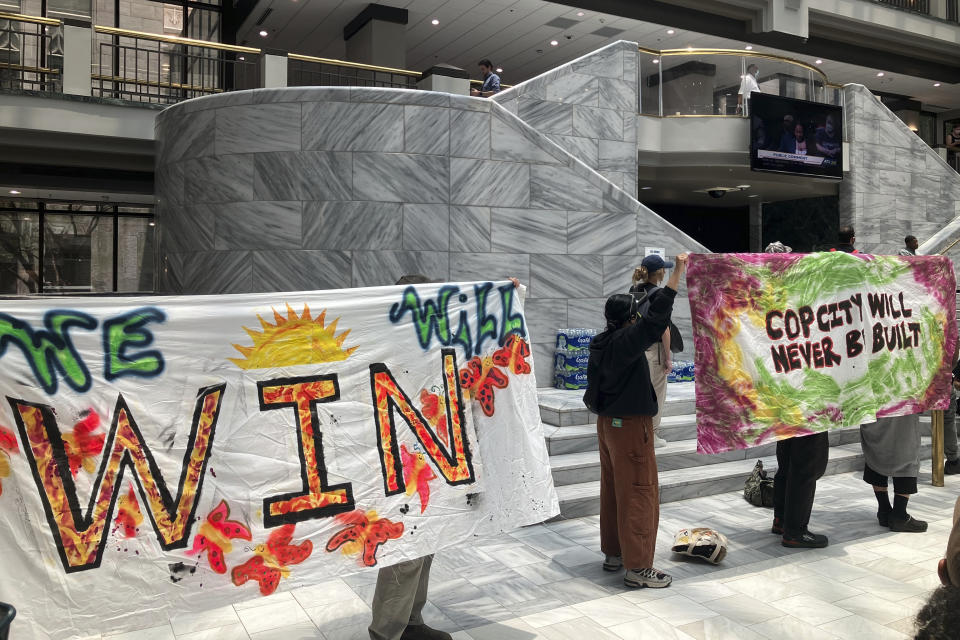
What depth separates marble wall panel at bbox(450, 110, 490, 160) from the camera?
9.91m

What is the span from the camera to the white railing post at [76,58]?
1318 cm

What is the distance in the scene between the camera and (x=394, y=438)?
4148mm

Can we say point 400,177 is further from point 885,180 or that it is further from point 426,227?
point 885,180

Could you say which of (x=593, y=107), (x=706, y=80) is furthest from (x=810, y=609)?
(x=706, y=80)

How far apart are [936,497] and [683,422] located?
2332 mm

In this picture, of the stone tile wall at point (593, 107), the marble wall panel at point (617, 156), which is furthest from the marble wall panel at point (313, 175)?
the marble wall panel at point (617, 156)

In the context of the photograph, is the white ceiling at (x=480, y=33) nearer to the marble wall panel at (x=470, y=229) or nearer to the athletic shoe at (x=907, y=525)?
the marble wall panel at (x=470, y=229)

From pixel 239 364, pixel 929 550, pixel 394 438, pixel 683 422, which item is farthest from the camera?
pixel 683 422

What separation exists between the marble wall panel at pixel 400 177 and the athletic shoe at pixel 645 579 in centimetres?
601

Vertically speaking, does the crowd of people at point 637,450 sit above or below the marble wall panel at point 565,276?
below

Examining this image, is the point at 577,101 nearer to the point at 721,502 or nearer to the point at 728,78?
the point at 728,78

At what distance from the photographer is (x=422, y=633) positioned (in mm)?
4121

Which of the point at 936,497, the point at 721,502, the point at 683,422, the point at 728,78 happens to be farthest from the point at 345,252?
the point at 728,78

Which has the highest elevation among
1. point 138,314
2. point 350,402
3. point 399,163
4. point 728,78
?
point 728,78
